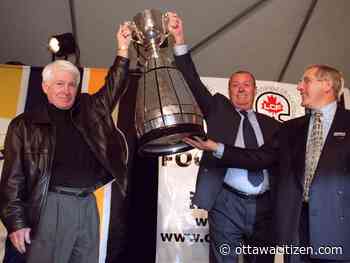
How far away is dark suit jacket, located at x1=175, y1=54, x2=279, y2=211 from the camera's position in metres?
2.05

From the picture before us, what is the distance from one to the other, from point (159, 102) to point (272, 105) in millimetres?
2016

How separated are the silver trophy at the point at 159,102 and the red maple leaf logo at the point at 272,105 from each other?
5.96ft

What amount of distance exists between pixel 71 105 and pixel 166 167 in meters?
1.01

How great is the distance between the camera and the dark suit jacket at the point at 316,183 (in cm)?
165

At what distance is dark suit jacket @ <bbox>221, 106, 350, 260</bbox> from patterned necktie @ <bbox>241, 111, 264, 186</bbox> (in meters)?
0.15

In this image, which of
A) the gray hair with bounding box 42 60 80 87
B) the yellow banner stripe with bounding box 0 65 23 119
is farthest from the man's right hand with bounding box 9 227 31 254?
the yellow banner stripe with bounding box 0 65 23 119

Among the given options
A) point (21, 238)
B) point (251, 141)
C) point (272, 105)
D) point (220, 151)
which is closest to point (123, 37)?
point (220, 151)

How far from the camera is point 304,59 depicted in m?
3.54

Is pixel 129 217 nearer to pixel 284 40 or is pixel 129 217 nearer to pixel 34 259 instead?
pixel 34 259

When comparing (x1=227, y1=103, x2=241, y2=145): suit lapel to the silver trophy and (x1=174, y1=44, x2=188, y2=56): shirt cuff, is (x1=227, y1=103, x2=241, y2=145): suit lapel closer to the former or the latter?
(x1=174, y1=44, x2=188, y2=56): shirt cuff

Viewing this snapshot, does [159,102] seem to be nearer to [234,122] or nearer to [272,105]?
[234,122]

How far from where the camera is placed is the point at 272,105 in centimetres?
294

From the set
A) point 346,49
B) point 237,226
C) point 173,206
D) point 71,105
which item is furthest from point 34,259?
point 346,49

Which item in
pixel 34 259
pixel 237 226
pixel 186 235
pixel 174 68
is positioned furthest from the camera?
pixel 186 235
